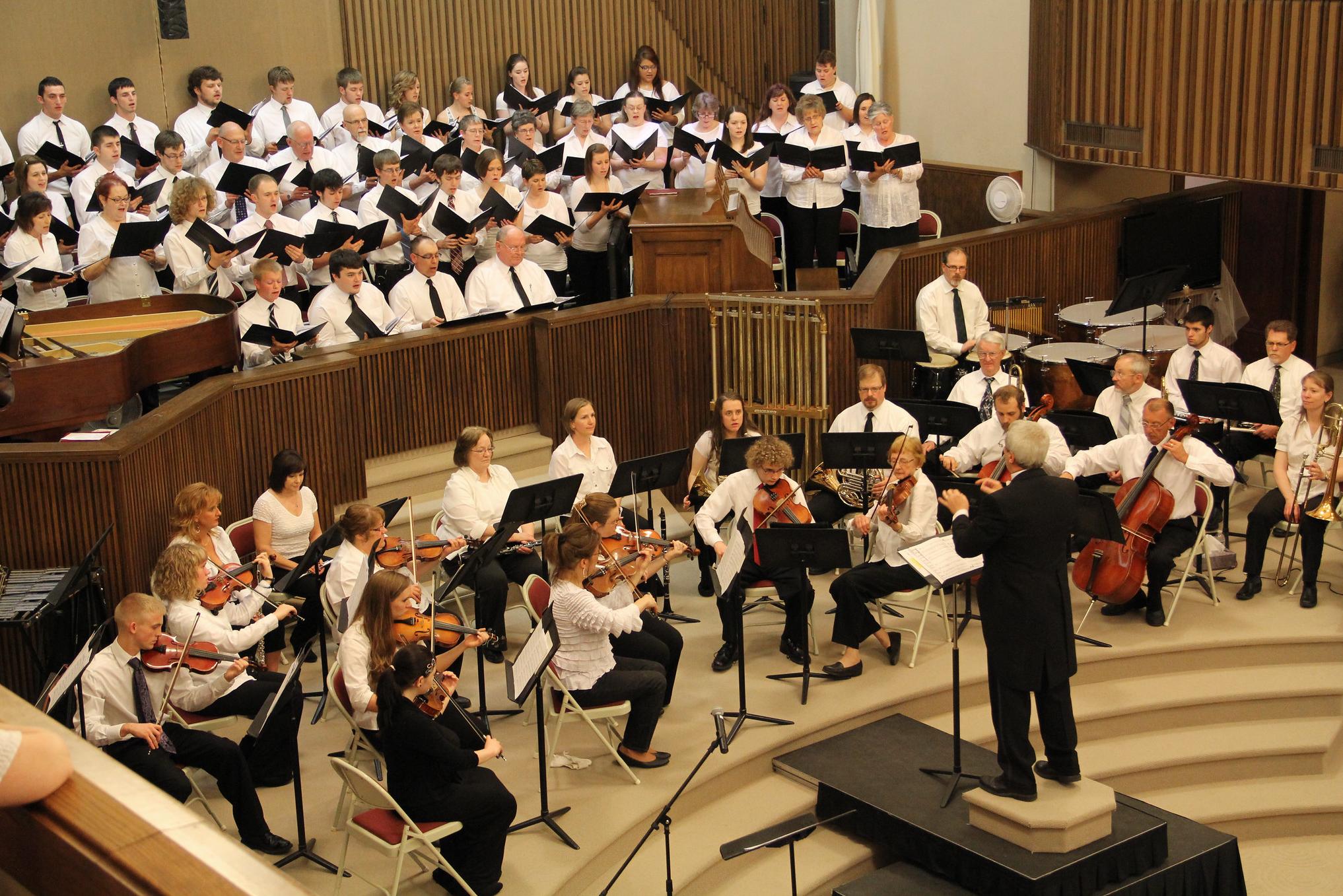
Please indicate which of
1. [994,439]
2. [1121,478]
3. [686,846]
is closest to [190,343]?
[686,846]

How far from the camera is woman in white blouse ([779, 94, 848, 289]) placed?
1035 centimetres

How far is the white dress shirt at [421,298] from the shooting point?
882 cm

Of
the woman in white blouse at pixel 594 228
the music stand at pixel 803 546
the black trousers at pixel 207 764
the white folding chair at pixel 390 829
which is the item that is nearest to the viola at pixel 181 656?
the black trousers at pixel 207 764

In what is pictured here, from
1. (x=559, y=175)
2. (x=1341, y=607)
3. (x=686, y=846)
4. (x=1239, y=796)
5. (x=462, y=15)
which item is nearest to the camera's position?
(x=686, y=846)

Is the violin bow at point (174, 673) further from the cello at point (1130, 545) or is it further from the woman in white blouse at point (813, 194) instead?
the woman in white blouse at point (813, 194)

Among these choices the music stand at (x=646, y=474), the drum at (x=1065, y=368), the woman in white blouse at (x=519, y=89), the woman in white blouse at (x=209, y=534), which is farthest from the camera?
the woman in white blouse at (x=519, y=89)

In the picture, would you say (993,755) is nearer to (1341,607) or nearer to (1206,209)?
(1341,607)

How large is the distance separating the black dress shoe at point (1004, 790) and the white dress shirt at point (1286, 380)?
3.68m

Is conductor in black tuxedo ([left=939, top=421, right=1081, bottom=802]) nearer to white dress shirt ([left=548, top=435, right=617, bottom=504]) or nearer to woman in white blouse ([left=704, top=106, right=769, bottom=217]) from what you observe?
white dress shirt ([left=548, top=435, right=617, bottom=504])

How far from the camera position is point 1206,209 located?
11031 mm

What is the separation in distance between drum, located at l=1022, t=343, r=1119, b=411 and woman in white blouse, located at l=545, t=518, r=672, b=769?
13.1 ft

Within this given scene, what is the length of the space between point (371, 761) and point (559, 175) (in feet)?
18.6

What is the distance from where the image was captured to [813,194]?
34.4 feet

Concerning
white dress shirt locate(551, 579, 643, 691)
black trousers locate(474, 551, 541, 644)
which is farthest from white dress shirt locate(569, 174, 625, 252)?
white dress shirt locate(551, 579, 643, 691)
